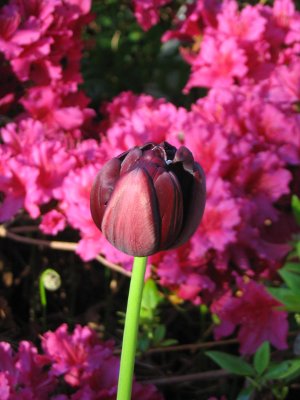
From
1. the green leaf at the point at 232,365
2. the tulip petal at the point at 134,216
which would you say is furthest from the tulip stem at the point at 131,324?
the green leaf at the point at 232,365

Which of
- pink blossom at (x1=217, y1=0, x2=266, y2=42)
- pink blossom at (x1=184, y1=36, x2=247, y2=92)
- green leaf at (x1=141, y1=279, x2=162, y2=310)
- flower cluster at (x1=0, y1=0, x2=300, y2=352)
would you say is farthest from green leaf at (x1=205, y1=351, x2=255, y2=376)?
pink blossom at (x1=217, y1=0, x2=266, y2=42)

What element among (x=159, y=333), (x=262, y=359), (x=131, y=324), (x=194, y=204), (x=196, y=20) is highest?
(x=194, y=204)

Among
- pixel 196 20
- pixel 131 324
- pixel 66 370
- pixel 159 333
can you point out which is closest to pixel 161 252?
pixel 159 333

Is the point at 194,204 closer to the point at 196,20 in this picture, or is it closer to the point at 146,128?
the point at 146,128

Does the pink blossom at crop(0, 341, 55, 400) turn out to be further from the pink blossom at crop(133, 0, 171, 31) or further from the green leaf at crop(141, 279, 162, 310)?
the pink blossom at crop(133, 0, 171, 31)

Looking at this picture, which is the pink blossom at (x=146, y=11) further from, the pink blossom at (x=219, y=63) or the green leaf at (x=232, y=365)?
the green leaf at (x=232, y=365)

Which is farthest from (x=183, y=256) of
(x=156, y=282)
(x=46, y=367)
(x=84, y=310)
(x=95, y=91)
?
(x=95, y=91)
